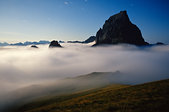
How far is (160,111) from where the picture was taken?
1502 centimetres

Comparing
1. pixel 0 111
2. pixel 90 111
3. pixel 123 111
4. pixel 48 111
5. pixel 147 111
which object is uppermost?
pixel 147 111

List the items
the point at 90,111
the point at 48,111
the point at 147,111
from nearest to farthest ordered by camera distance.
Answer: the point at 147,111 → the point at 90,111 → the point at 48,111

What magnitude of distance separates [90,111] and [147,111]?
36.8 ft

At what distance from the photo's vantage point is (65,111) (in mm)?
24641

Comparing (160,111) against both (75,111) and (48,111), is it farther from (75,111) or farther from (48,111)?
(48,111)

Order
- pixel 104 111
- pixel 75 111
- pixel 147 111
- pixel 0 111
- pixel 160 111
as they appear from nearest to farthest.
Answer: pixel 160 111 < pixel 147 111 < pixel 104 111 < pixel 75 111 < pixel 0 111

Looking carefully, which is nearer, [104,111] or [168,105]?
[168,105]

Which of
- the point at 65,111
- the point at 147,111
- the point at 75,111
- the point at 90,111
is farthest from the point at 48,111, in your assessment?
the point at 147,111

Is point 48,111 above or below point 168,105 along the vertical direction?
below

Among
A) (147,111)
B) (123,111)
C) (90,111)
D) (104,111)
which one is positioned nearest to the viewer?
(147,111)

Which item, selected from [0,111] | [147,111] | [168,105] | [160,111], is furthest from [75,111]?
[0,111]

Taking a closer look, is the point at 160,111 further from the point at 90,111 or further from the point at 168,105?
the point at 90,111

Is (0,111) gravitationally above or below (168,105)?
below

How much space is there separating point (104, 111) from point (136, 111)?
617cm
